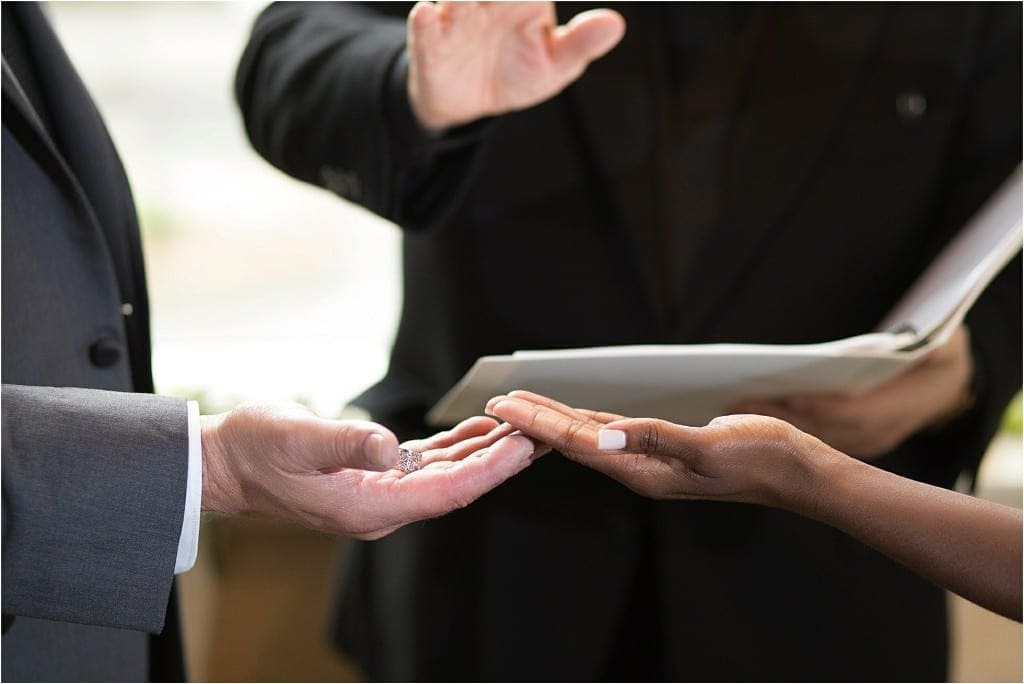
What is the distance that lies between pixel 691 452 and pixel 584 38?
53cm

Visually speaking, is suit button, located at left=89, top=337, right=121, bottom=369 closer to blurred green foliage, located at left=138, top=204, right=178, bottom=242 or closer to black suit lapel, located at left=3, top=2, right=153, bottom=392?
black suit lapel, located at left=3, top=2, right=153, bottom=392

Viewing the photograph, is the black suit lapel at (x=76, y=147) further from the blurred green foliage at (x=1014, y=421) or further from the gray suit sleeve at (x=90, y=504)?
the blurred green foliage at (x=1014, y=421)

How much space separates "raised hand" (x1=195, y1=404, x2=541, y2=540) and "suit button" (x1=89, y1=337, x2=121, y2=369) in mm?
186

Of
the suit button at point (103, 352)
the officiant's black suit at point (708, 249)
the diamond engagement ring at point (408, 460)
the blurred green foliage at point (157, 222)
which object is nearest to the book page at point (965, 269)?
the officiant's black suit at point (708, 249)

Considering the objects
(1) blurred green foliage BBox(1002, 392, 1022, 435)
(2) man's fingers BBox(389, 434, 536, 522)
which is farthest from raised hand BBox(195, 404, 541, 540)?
(1) blurred green foliage BBox(1002, 392, 1022, 435)

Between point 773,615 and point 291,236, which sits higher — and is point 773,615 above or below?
below

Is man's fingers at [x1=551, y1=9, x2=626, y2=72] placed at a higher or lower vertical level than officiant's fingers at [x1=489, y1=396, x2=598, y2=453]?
higher

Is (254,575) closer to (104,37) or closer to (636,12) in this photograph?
(104,37)

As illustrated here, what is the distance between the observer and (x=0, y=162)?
711mm

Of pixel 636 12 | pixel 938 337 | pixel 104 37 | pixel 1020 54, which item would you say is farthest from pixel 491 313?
pixel 104 37

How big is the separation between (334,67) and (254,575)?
1.64 meters

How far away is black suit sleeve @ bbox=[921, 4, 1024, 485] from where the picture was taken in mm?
1123

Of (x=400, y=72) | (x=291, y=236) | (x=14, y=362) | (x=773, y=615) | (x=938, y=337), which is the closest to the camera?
(x=14, y=362)

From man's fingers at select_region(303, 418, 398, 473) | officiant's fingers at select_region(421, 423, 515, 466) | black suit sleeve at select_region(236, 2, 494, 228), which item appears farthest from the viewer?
black suit sleeve at select_region(236, 2, 494, 228)
